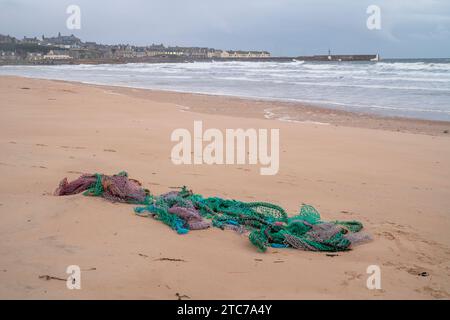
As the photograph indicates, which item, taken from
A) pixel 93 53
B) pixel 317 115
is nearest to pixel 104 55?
pixel 93 53

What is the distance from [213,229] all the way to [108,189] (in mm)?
1167

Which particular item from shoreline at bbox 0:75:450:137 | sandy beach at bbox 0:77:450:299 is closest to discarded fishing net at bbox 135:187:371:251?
sandy beach at bbox 0:77:450:299

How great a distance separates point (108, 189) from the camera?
4.30m

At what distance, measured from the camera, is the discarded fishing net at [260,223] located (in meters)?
3.66

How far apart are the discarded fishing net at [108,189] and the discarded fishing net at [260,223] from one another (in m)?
0.19

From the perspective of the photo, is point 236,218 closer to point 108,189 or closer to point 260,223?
point 260,223

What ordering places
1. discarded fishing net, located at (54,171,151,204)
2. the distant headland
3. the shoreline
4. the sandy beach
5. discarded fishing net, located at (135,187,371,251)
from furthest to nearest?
the distant headland
the shoreline
discarded fishing net, located at (54,171,151,204)
discarded fishing net, located at (135,187,371,251)
the sandy beach

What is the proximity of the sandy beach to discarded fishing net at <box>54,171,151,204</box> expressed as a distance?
16 centimetres

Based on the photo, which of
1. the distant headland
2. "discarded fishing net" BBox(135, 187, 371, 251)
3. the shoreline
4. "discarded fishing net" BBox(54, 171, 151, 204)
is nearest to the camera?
"discarded fishing net" BBox(135, 187, 371, 251)

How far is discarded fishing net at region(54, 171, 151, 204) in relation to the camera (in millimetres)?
4266

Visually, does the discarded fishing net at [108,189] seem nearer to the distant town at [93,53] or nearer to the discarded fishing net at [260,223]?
the discarded fishing net at [260,223]

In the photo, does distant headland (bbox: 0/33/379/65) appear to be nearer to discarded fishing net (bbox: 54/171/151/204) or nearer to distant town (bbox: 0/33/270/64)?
distant town (bbox: 0/33/270/64)

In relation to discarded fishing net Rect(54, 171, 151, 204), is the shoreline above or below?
above

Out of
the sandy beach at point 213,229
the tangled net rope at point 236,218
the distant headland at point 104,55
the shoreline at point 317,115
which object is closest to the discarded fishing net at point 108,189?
the tangled net rope at point 236,218
